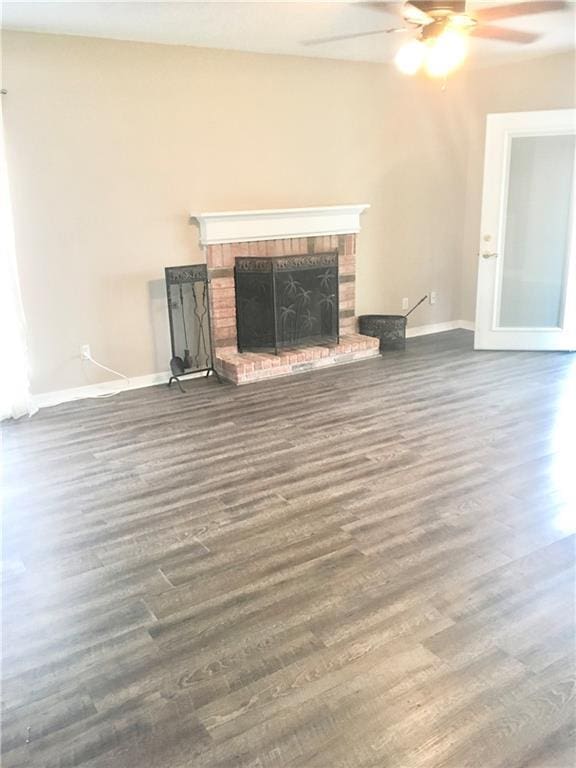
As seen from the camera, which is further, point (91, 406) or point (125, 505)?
point (91, 406)

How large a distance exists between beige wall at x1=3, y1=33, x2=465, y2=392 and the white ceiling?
20 cm

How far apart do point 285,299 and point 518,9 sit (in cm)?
254

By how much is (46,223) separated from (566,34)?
161 inches

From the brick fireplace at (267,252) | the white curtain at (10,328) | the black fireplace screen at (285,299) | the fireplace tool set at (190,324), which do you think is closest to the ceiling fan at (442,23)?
the brick fireplace at (267,252)

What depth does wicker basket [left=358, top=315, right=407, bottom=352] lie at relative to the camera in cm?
578

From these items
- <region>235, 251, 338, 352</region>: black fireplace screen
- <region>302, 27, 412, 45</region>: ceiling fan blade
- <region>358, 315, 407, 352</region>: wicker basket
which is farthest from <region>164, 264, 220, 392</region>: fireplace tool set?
<region>302, 27, 412, 45</region>: ceiling fan blade

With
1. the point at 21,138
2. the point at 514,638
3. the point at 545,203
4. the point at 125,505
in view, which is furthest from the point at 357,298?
the point at 514,638

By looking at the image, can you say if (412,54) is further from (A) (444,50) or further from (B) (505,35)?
(B) (505,35)

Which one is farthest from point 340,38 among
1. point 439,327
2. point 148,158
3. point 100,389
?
point 100,389

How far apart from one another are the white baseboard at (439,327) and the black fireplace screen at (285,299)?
4.26 ft

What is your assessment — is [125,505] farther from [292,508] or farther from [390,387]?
[390,387]

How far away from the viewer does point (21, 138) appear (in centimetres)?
409

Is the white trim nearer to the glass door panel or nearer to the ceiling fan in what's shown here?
the ceiling fan

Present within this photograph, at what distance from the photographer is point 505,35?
461 centimetres
